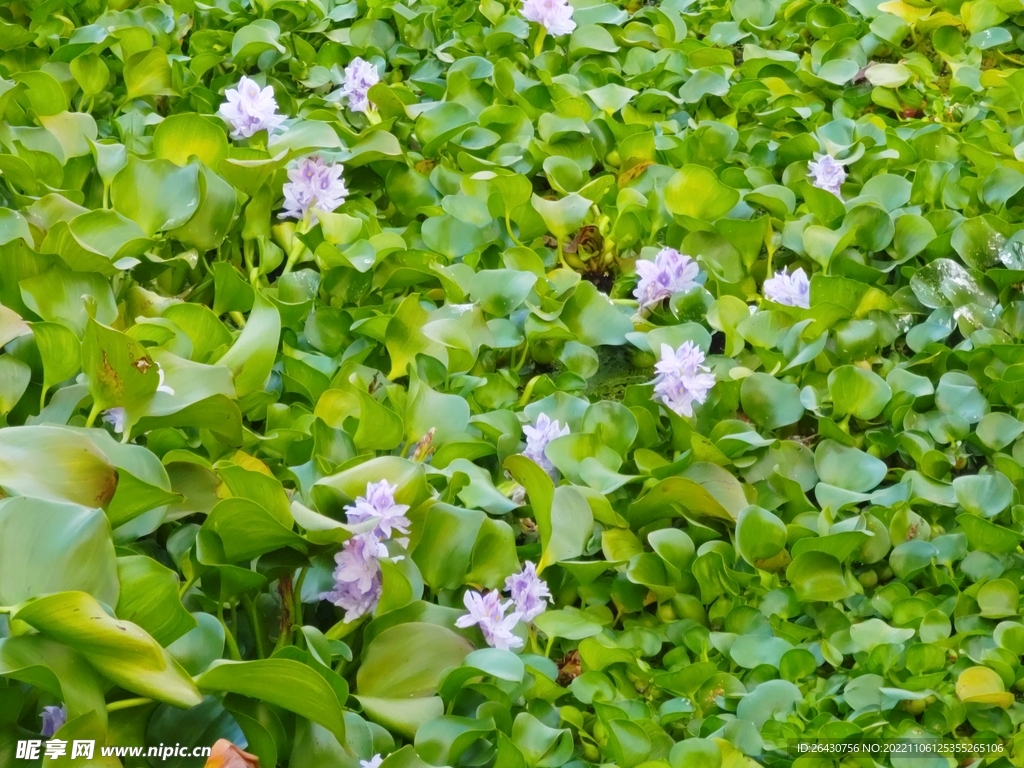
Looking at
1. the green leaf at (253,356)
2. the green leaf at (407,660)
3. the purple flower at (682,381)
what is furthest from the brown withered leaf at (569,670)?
the green leaf at (253,356)

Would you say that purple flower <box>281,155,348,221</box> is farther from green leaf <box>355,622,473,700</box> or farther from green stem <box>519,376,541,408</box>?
green leaf <box>355,622,473,700</box>

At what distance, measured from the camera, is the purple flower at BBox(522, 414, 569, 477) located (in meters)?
1.30

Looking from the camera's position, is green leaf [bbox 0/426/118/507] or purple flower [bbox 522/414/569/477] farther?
purple flower [bbox 522/414/569/477]

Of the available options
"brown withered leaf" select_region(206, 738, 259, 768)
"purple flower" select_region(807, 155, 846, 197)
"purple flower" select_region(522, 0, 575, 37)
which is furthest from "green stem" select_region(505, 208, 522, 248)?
"brown withered leaf" select_region(206, 738, 259, 768)

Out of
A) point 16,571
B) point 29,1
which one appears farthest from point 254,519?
point 29,1

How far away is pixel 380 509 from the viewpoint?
1.04 metres

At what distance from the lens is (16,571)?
856 millimetres

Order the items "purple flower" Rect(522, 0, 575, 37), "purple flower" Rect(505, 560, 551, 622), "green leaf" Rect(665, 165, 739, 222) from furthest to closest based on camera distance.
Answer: "purple flower" Rect(522, 0, 575, 37)
"green leaf" Rect(665, 165, 739, 222)
"purple flower" Rect(505, 560, 551, 622)

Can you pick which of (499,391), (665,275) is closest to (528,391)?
(499,391)

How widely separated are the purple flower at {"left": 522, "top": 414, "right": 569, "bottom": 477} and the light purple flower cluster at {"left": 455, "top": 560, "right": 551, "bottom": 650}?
0.59ft

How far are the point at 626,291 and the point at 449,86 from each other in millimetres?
597

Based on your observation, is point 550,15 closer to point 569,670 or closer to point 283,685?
point 569,670

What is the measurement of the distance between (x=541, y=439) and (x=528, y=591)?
0.73ft

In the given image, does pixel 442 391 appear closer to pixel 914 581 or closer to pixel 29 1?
pixel 914 581
